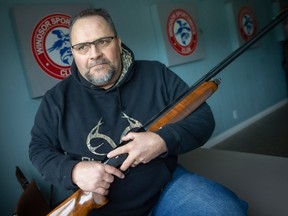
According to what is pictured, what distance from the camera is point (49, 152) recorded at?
2.96 feet

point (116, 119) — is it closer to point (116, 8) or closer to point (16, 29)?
point (16, 29)

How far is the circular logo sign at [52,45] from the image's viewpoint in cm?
172

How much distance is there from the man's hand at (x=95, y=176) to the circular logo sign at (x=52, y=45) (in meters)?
1.17

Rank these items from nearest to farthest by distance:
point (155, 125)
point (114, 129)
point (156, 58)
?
1. point (155, 125)
2. point (114, 129)
3. point (156, 58)

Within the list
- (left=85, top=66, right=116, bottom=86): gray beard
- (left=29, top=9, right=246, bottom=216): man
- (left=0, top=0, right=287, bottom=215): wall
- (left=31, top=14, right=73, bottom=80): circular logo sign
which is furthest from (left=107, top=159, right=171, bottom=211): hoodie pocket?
(left=31, top=14, right=73, bottom=80): circular logo sign

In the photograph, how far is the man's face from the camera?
36.7 inches

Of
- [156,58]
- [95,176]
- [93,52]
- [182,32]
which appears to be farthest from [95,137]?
[182,32]

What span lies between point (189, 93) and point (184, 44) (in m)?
1.93

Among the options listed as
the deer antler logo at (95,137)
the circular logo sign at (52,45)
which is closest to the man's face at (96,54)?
the deer antler logo at (95,137)

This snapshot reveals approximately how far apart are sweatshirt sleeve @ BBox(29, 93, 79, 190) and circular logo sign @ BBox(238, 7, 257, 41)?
10.3 feet

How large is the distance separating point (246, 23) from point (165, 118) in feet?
10.7

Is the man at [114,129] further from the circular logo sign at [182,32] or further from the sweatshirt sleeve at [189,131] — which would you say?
the circular logo sign at [182,32]

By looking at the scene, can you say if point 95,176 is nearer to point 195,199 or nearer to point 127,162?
point 127,162

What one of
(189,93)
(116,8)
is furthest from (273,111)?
(189,93)
